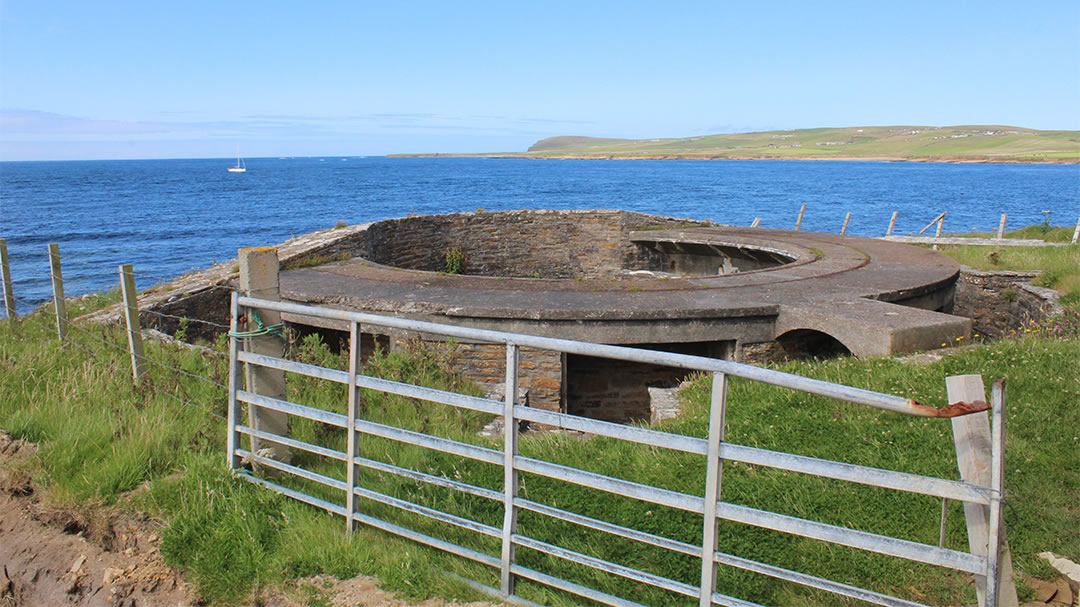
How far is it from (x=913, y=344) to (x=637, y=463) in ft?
13.8

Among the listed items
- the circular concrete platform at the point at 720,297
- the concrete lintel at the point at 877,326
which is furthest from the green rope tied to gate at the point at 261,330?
the concrete lintel at the point at 877,326

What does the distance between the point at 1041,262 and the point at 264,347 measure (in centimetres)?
1341

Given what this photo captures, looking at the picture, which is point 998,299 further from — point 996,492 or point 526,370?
point 996,492

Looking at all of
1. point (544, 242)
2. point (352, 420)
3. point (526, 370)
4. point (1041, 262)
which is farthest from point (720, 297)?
point (544, 242)

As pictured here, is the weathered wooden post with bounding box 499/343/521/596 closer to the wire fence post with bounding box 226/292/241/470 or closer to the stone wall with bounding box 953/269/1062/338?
the wire fence post with bounding box 226/292/241/470

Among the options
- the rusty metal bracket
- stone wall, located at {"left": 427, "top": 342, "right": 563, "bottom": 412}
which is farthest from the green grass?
the rusty metal bracket

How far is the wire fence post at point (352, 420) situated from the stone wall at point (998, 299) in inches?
429

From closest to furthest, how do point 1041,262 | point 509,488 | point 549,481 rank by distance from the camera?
point 509,488, point 549,481, point 1041,262

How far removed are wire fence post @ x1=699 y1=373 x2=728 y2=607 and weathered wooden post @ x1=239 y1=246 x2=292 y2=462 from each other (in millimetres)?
2802

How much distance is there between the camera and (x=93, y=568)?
4.22 m

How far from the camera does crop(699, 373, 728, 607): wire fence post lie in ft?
9.17

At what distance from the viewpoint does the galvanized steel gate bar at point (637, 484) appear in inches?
Result: 99.2

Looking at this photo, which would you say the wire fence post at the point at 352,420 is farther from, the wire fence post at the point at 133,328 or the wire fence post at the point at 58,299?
the wire fence post at the point at 58,299

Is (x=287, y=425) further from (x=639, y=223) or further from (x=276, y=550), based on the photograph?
(x=639, y=223)
